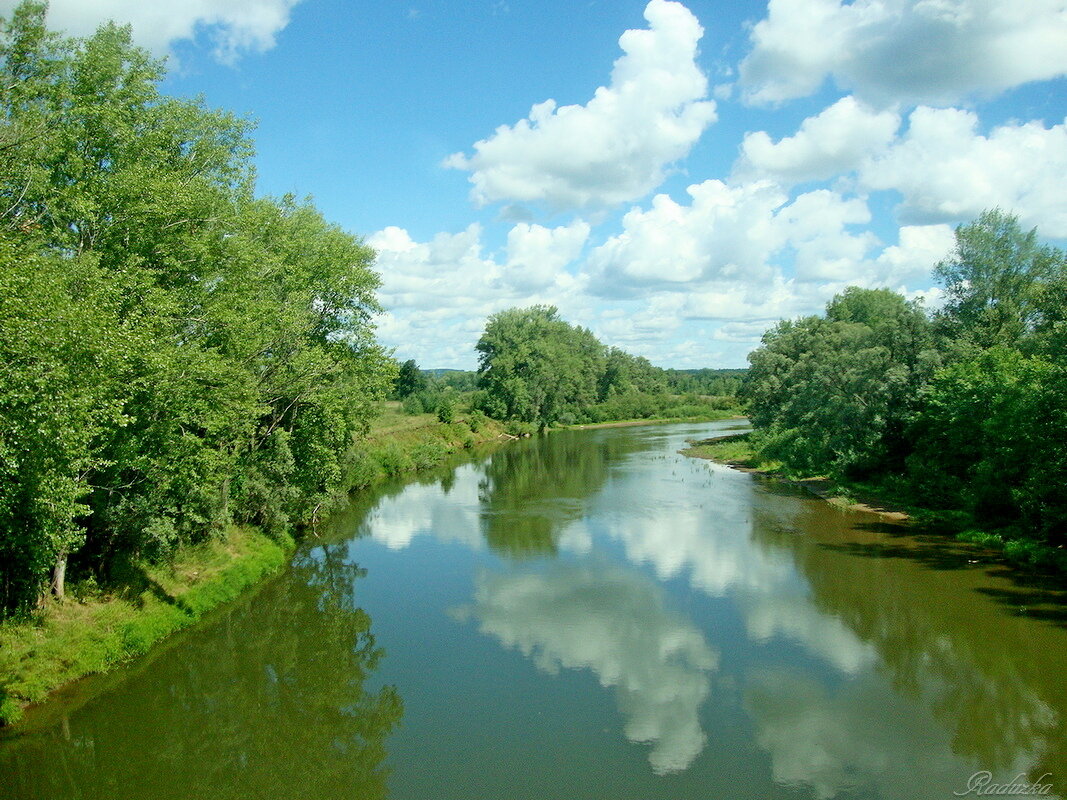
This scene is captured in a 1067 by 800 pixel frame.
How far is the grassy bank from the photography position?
22031 mm

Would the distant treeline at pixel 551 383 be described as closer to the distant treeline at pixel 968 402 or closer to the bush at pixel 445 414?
the bush at pixel 445 414

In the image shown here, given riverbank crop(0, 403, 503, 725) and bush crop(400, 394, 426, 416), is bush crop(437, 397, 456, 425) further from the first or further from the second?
riverbank crop(0, 403, 503, 725)

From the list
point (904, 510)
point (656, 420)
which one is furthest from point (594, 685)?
point (656, 420)

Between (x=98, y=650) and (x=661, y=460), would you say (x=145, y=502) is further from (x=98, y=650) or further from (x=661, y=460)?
(x=661, y=460)

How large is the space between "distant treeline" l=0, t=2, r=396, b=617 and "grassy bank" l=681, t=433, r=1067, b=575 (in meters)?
22.4

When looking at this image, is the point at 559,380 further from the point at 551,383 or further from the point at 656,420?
the point at 656,420

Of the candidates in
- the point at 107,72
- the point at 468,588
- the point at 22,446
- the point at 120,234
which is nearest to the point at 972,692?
the point at 468,588

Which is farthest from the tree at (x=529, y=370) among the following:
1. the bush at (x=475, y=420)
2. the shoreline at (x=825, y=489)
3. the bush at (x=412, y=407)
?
the shoreline at (x=825, y=489)

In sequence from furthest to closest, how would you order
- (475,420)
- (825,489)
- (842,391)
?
(475,420), (842,391), (825,489)

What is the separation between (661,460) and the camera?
52344 mm

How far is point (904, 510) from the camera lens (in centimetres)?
3069

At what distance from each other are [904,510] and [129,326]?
29643 mm

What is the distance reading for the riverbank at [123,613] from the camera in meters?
13.7

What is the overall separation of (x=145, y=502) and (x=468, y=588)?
9.50 m
